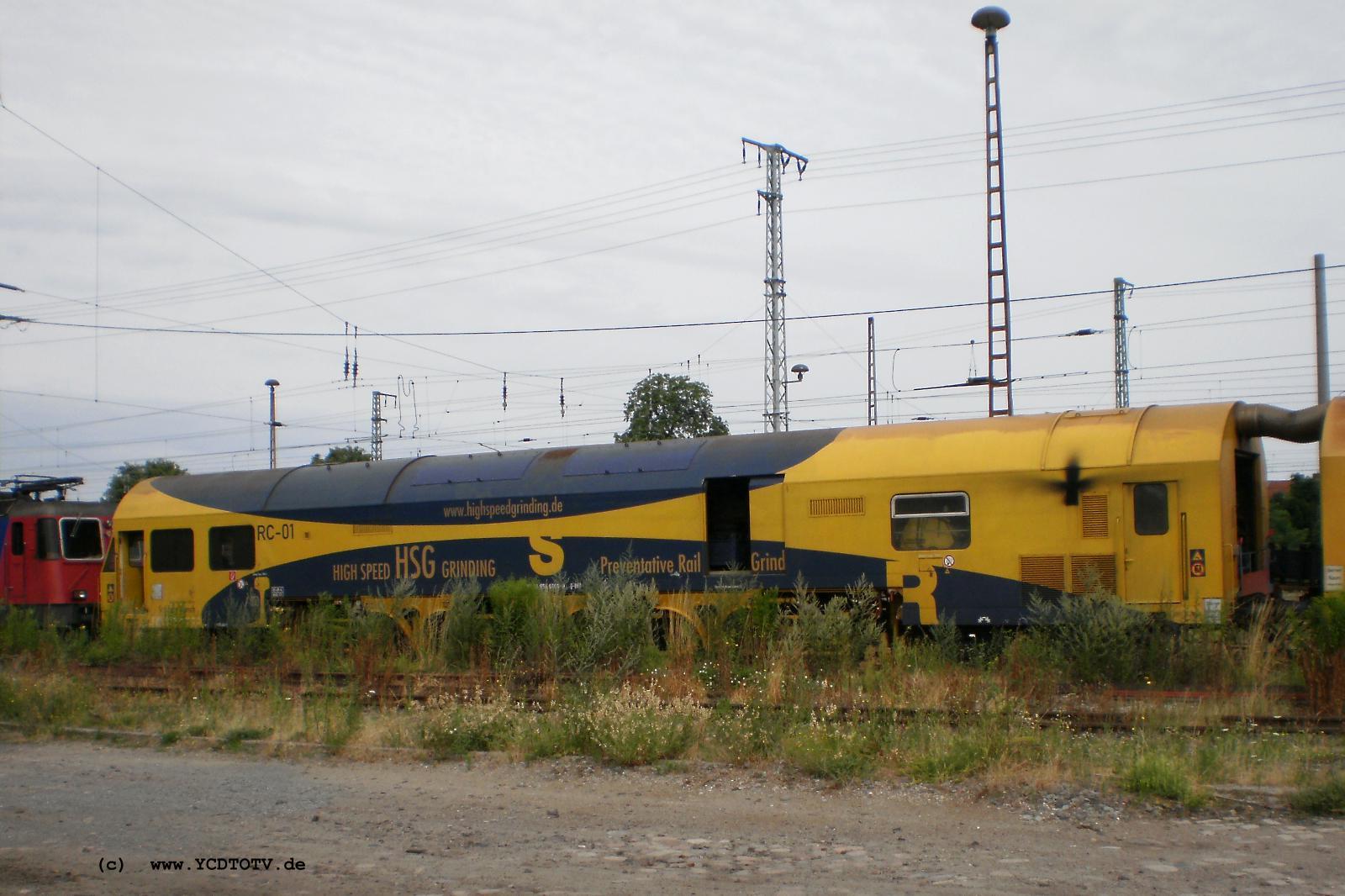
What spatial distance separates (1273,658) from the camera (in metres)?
12.2

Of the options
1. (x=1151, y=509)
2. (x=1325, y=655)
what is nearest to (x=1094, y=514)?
(x=1151, y=509)

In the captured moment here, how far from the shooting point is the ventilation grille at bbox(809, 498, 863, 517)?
1491cm

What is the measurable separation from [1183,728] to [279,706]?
29.1 ft

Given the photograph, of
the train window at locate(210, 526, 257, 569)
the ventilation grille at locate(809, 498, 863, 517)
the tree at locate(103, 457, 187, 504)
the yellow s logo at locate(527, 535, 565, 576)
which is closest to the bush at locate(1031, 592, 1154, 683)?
the ventilation grille at locate(809, 498, 863, 517)

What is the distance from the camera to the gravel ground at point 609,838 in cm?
640

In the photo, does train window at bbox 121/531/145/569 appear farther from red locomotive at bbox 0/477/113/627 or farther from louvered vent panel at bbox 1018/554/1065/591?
louvered vent panel at bbox 1018/554/1065/591

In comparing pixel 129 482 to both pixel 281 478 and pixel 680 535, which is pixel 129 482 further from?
pixel 680 535

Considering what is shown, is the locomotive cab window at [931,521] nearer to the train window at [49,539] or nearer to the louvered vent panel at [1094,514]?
the louvered vent panel at [1094,514]

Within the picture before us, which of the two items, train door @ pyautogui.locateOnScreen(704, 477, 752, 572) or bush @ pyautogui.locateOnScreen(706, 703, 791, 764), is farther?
train door @ pyautogui.locateOnScreen(704, 477, 752, 572)

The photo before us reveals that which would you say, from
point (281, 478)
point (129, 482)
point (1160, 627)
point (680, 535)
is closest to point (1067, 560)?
point (1160, 627)

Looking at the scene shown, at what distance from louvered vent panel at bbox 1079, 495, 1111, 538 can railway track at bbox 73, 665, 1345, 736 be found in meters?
2.37

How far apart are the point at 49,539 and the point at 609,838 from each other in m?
19.6

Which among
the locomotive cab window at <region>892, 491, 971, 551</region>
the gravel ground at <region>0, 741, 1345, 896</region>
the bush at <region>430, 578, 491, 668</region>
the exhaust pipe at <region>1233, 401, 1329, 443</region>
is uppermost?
the exhaust pipe at <region>1233, 401, 1329, 443</region>

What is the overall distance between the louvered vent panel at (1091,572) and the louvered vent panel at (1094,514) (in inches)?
10.6
